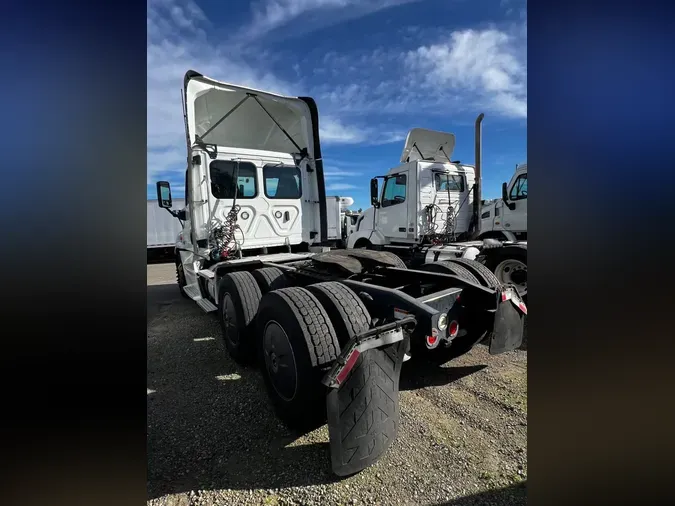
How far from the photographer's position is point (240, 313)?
3730 mm

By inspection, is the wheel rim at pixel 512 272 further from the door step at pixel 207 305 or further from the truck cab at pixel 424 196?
the door step at pixel 207 305

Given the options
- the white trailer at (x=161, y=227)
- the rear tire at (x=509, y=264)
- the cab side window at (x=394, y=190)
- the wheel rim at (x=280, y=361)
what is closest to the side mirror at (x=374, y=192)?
the cab side window at (x=394, y=190)

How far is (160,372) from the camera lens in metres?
3.76

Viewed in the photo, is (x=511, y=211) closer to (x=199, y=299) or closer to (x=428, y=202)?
(x=428, y=202)

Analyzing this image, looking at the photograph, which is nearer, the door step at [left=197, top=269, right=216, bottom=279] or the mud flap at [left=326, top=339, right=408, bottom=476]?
the mud flap at [left=326, top=339, right=408, bottom=476]

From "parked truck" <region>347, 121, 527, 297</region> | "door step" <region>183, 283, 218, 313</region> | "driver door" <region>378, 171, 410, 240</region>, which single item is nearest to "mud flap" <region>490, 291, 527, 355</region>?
"door step" <region>183, 283, 218, 313</region>

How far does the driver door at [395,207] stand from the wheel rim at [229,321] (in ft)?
17.1

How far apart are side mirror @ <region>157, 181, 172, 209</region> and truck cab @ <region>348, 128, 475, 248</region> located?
4.91 meters

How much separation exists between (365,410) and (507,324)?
166cm

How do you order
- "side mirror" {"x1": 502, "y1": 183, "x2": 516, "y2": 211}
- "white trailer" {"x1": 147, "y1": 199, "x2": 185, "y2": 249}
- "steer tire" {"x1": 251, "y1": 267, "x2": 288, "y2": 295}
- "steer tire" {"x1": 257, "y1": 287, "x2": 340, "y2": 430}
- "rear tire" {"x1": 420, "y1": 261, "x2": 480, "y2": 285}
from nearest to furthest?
"steer tire" {"x1": 257, "y1": 287, "x2": 340, "y2": 430} < "rear tire" {"x1": 420, "y1": 261, "x2": 480, "y2": 285} < "steer tire" {"x1": 251, "y1": 267, "x2": 288, "y2": 295} < "side mirror" {"x1": 502, "y1": 183, "x2": 516, "y2": 211} < "white trailer" {"x1": 147, "y1": 199, "x2": 185, "y2": 249}

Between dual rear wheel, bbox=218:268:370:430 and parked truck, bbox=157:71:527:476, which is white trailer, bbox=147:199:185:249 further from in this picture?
dual rear wheel, bbox=218:268:370:430

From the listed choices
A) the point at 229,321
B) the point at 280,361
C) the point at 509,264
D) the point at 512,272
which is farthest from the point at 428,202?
the point at 280,361

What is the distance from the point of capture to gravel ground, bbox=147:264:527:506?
1.99 m
